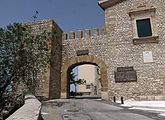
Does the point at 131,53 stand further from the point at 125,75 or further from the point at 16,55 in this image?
the point at 16,55

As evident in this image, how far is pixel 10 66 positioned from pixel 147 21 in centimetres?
988

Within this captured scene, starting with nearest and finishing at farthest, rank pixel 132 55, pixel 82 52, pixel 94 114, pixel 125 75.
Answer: pixel 94 114 → pixel 125 75 → pixel 132 55 → pixel 82 52

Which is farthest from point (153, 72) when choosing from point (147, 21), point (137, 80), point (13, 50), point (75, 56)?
point (13, 50)

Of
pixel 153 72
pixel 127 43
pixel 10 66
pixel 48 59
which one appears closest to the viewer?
pixel 10 66

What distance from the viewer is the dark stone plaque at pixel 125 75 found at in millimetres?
13060

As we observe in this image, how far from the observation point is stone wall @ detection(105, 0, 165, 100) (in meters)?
12.7

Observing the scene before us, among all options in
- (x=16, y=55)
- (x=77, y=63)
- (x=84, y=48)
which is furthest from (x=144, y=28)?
(x=16, y=55)

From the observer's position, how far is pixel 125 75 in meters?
13.2

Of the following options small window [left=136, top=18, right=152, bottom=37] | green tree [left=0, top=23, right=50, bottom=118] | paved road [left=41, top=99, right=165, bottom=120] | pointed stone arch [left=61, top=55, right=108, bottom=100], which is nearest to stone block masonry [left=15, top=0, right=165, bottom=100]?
pointed stone arch [left=61, top=55, right=108, bottom=100]

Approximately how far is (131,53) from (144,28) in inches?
82.3

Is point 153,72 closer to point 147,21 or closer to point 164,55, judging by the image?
point 164,55

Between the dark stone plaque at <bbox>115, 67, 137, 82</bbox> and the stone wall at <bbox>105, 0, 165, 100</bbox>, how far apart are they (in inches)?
8.8

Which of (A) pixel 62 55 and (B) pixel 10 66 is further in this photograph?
(A) pixel 62 55

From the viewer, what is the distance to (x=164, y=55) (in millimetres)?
12914
